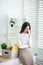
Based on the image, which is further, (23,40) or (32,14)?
(32,14)

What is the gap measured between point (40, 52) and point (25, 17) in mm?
756

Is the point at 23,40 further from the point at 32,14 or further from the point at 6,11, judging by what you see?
the point at 6,11

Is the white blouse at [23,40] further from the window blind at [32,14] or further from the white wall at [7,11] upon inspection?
the white wall at [7,11]

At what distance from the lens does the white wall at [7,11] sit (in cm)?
346

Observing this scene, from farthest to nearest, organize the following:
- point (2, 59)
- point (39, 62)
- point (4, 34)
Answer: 1. point (4, 34)
2. point (39, 62)
3. point (2, 59)

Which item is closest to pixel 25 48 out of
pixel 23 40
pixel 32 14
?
pixel 23 40

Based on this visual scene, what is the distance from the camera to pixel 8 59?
260cm

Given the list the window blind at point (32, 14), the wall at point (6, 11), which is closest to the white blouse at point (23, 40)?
the window blind at point (32, 14)

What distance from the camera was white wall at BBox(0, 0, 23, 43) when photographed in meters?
3.46

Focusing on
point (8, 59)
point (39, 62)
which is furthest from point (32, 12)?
point (8, 59)

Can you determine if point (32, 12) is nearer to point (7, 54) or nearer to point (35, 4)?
point (35, 4)

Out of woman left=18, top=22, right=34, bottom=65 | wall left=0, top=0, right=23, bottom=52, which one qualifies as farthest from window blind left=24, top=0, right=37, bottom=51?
woman left=18, top=22, right=34, bottom=65

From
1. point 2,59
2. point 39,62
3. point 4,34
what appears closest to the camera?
point 2,59

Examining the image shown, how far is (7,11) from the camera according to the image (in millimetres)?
3490
